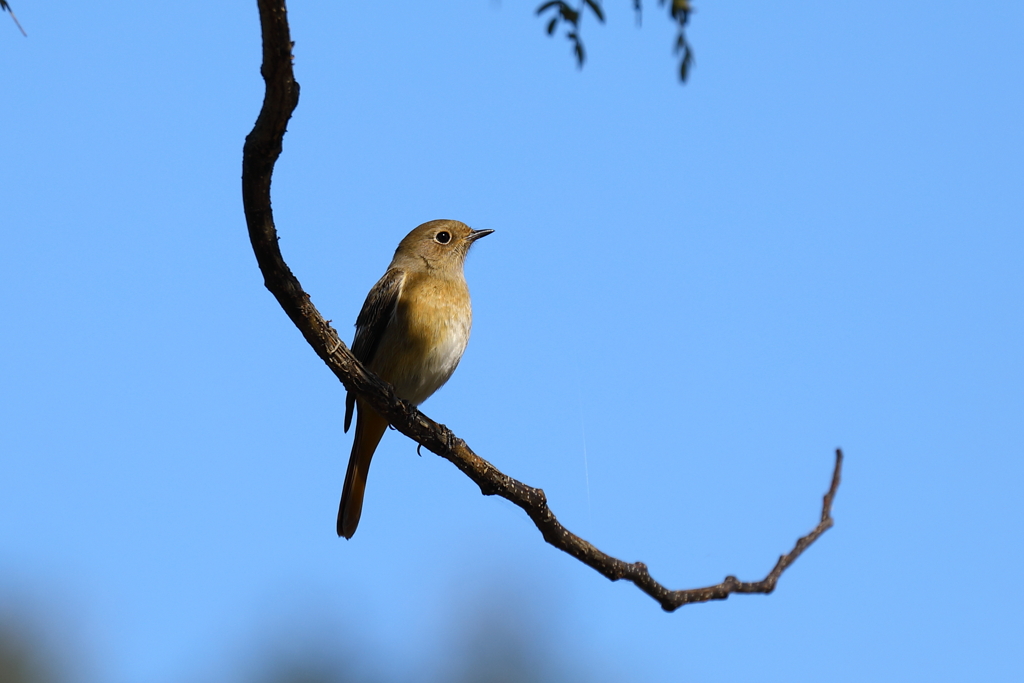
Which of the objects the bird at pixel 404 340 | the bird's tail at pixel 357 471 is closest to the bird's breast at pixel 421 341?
the bird at pixel 404 340

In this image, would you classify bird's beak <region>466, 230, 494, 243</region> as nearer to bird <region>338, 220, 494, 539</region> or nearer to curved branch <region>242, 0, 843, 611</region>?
bird <region>338, 220, 494, 539</region>

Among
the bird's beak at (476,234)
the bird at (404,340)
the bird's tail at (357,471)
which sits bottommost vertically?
the bird's tail at (357,471)

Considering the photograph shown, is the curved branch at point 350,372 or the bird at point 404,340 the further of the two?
the bird at point 404,340

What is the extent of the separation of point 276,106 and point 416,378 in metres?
3.15

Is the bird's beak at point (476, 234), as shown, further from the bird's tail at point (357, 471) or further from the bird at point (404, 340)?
the bird's tail at point (357, 471)

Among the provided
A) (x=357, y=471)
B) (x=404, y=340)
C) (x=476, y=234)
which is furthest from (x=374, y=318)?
(x=476, y=234)

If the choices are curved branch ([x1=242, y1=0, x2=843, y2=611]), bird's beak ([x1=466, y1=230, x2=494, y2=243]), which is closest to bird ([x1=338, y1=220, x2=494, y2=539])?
bird's beak ([x1=466, y1=230, x2=494, y2=243])

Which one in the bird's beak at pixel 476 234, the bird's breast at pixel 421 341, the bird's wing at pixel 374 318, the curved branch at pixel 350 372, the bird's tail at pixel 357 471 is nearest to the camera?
the curved branch at pixel 350 372

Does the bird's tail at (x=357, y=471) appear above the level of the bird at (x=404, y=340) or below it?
below

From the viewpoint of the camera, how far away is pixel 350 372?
14.7ft

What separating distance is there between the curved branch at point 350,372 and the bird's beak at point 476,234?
98.4 inches

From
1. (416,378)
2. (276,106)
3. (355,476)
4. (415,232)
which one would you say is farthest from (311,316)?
(415,232)

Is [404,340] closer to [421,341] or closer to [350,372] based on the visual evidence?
[421,341]

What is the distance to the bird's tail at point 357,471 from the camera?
6496mm
